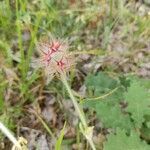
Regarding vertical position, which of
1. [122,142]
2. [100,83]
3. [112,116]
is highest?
[100,83]

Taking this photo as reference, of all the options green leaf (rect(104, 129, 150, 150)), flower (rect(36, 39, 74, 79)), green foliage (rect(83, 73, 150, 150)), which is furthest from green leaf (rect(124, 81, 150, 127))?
flower (rect(36, 39, 74, 79))

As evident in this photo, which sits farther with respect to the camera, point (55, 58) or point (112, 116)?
point (112, 116)

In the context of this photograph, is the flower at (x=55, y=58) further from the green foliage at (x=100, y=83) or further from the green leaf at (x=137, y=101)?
the green foliage at (x=100, y=83)

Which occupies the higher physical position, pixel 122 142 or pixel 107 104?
pixel 107 104

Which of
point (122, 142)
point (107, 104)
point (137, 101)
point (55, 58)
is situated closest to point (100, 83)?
point (107, 104)

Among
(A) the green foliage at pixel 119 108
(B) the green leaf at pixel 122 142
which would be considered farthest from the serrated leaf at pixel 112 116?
(B) the green leaf at pixel 122 142

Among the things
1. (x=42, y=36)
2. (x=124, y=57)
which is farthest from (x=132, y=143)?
(x=42, y=36)

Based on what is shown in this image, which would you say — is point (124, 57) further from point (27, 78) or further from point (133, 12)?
point (27, 78)

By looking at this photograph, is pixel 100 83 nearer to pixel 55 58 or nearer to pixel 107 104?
pixel 107 104
